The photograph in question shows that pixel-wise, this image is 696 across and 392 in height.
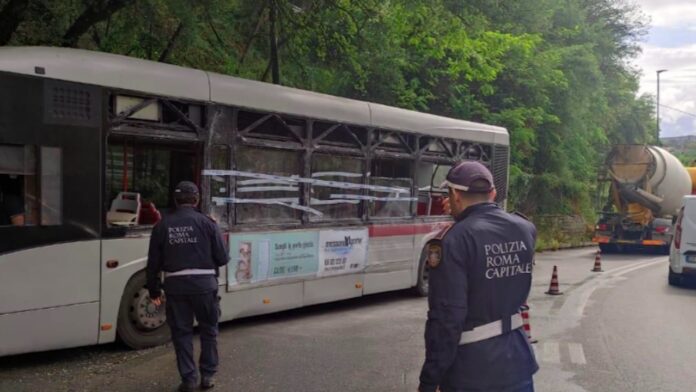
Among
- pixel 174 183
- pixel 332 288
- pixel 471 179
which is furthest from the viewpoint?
pixel 332 288

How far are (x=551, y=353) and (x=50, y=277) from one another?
5219 mm

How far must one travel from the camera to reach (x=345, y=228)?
941 centimetres

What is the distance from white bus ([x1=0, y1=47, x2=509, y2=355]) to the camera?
586 centimetres

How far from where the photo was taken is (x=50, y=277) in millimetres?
5898

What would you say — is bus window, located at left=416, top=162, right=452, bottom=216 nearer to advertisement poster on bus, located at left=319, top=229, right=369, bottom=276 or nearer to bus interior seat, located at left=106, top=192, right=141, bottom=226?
advertisement poster on bus, located at left=319, top=229, right=369, bottom=276

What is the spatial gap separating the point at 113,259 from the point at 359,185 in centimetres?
413

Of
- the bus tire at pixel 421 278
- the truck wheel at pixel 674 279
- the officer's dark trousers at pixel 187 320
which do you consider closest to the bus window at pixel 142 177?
the officer's dark trousers at pixel 187 320

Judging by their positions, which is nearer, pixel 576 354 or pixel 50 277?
pixel 50 277

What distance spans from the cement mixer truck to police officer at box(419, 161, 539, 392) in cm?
2196

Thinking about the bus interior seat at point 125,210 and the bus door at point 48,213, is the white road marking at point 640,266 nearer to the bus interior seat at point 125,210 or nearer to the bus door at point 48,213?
the bus interior seat at point 125,210

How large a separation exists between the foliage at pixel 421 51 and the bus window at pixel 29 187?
3.78 meters

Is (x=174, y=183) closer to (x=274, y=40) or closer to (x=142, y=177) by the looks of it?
(x=142, y=177)

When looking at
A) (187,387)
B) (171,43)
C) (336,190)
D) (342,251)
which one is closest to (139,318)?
(187,387)

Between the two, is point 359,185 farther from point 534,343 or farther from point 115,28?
point 115,28
